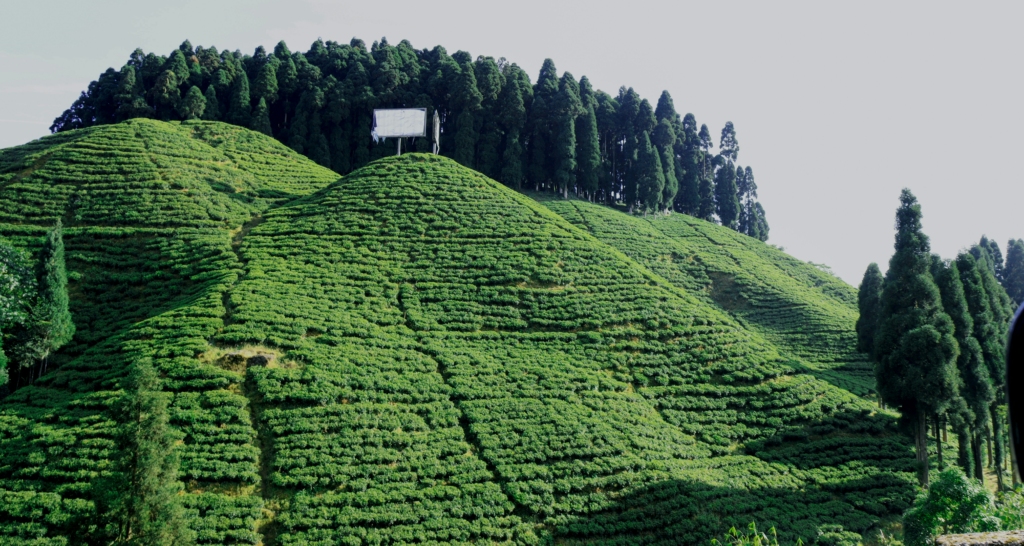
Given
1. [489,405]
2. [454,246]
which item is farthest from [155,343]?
[454,246]

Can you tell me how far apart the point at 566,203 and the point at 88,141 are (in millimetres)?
42500

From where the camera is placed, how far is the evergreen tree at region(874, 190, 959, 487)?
27828mm

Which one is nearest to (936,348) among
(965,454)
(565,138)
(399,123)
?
(965,454)

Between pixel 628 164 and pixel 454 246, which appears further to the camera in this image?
pixel 628 164

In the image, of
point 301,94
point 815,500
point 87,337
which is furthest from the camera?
point 301,94

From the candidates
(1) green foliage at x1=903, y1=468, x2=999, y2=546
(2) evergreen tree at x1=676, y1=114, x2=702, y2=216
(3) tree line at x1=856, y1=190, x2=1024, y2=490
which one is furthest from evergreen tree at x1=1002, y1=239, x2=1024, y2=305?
(1) green foliage at x1=903, y1=468, x2=999, y2=546

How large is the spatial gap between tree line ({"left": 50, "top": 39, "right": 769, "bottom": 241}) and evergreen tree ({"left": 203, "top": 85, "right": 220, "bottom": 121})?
13 centimetres

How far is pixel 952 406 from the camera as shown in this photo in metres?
27.8

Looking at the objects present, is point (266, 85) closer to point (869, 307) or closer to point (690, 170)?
point (690, 170)

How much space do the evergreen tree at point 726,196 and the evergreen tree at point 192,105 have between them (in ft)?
198

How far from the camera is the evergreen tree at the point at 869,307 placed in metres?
40.4

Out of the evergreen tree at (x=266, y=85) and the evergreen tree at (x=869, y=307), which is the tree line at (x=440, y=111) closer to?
the evergreen tree at (x=266, y=85)

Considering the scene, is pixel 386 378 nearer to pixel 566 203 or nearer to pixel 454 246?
pixel 454 246

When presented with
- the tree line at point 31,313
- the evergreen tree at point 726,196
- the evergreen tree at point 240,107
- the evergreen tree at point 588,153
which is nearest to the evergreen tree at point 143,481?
the tree line at point 31,313
